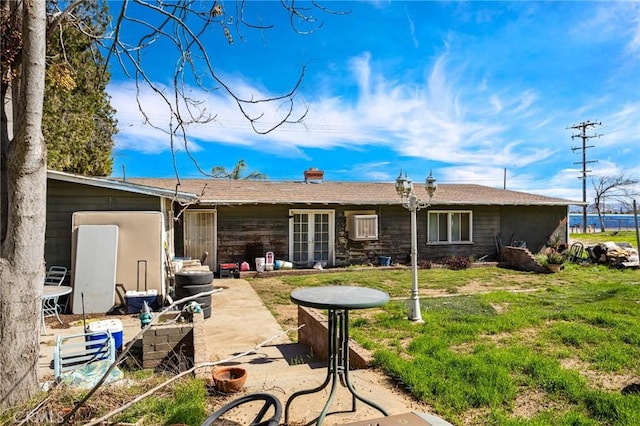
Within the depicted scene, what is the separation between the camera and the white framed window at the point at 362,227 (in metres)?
12.9

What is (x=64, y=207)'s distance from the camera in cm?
747

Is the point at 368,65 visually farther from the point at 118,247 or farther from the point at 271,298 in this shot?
the point at 118,247

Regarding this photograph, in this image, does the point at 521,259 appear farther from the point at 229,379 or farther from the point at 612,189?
the point at 612,189

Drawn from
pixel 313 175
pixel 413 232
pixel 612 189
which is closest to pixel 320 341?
pixel 413 232

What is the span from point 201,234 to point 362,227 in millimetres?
5262

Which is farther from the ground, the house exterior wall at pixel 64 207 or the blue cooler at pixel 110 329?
the house exterior wall at pixel 64 207

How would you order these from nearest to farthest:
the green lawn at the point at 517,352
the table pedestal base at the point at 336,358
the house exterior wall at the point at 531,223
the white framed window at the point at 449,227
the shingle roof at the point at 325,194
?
the table pedestal base at the point at 336,358, the green lawn at the point at 517,352, the shingle roof at the point at 325,194, the white framed window at the point at 449,227, the house exterior wall at the point at 531,223

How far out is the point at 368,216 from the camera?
42.7ft

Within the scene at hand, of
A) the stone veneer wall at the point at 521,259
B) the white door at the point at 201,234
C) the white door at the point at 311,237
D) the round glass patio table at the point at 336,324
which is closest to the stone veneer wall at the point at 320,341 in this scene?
the round glass patio table at the point at 336,324

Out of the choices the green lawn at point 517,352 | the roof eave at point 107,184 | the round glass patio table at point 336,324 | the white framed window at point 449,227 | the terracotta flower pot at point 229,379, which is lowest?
the green lawn at point 517,352

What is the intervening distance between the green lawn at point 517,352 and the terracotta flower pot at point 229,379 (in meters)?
1.48

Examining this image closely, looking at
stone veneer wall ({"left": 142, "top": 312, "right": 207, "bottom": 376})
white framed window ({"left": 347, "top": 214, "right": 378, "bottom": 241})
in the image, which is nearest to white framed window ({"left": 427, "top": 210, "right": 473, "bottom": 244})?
white framed window ({"left": 347, "top": 214, "right": 378, "bottom": 241})

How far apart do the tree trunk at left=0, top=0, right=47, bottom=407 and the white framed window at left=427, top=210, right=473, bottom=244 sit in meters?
12.7

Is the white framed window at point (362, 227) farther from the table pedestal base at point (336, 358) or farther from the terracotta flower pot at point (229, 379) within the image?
the table pedestal base at point (336, 358)
